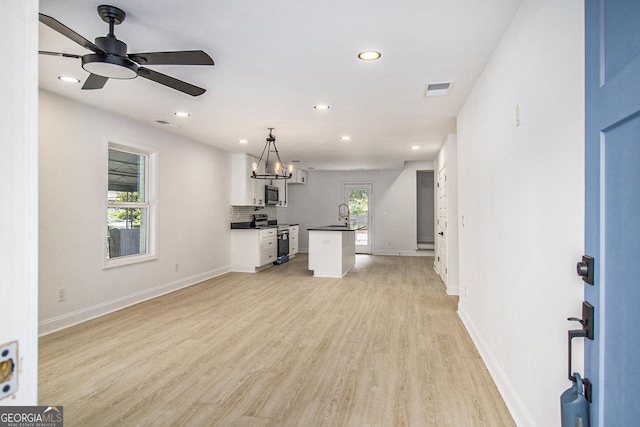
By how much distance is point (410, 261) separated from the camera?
9172 mm

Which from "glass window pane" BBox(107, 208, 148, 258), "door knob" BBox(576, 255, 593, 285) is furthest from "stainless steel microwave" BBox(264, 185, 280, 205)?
"door knob" BBox(576, 255, 593, 285)

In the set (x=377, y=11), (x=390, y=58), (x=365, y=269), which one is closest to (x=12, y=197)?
(x=377, y=11)

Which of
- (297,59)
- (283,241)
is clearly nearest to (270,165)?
(283,241)

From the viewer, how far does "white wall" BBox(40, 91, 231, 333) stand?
3803mm

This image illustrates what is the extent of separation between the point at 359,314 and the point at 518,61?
322cm

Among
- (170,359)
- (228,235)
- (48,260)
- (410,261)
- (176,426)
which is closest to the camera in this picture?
(176,426)

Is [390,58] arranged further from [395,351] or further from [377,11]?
[395,351]

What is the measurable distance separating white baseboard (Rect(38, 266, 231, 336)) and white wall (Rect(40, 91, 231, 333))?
0.01m

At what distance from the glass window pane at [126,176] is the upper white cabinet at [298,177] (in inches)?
198

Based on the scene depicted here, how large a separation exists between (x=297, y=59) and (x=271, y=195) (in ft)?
19.9

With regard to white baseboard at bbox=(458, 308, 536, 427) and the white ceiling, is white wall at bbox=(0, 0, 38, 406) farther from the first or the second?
white baseboard at bbox=(458, 308, 536, 427)

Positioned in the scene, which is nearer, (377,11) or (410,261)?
(377,11)

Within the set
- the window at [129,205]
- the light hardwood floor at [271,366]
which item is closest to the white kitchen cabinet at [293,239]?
the light hardwood floor at [271,366]

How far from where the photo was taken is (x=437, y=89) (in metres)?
3.60
